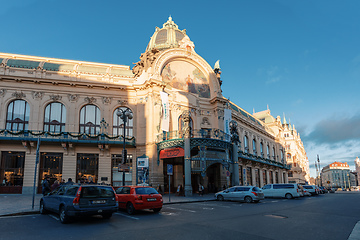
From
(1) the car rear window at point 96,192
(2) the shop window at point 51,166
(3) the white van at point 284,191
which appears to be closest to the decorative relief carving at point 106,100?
(2) the shop window at point 51,166

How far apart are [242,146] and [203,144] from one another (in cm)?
2272

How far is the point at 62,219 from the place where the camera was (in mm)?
10641

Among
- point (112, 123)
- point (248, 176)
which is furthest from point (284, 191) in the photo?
point (112, 123)

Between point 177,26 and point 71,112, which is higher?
point 177,26

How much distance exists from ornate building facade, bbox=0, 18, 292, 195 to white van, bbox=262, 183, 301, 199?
355cm

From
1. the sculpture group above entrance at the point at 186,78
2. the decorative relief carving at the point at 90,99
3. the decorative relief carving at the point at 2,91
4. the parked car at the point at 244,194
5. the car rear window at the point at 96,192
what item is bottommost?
the parked car at the point at 244,194

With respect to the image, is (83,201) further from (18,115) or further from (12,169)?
(18,115)

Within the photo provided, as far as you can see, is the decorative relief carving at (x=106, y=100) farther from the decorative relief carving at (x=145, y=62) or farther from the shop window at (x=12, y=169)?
the shop window at (x=12, y=169)

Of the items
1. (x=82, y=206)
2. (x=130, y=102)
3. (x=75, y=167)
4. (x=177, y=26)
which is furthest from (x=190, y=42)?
(x=82, y=206)

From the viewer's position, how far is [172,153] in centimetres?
2778

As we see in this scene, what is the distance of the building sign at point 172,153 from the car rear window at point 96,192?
15824 millimetres

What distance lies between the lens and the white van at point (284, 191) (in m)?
26.6

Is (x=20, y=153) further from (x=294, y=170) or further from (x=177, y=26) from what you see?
(x=294, y=170)

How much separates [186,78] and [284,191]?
18.3m
